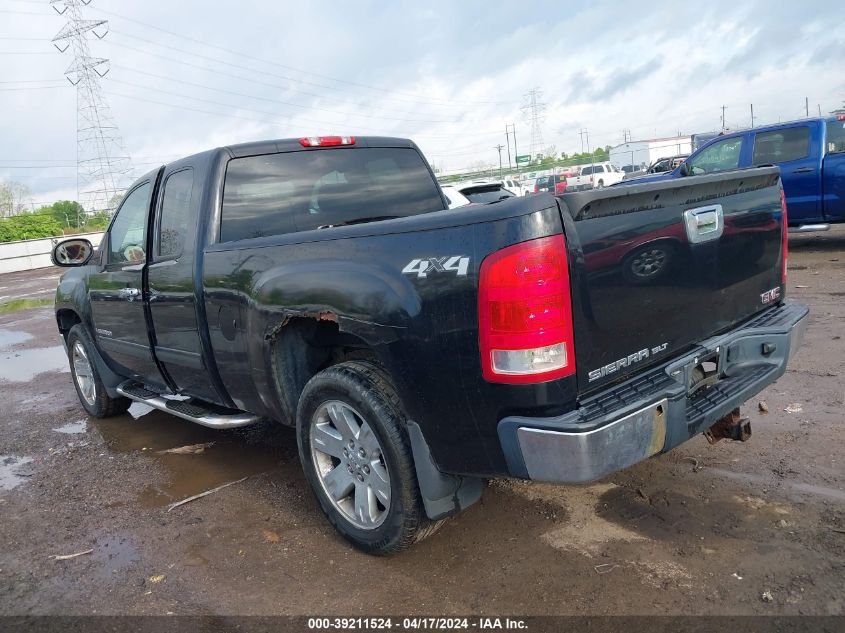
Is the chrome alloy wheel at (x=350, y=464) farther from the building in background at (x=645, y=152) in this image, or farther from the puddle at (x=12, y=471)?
the building in background at (x=645, y=152)

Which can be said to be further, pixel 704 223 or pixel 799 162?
pixel 799 162

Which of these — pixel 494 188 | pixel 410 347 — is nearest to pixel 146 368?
pixel 410 347

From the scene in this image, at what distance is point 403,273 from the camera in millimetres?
2715

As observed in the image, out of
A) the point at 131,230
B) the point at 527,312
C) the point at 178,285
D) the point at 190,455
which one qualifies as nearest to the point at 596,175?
the point at 131,230

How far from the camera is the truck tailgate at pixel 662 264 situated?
2.56 m

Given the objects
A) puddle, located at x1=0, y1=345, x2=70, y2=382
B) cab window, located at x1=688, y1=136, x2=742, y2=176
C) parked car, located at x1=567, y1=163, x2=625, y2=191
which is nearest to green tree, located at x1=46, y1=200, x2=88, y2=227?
parked car, located at x1=567, y1=163, x2=625, y2=191

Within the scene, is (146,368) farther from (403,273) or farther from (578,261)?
(578,261)

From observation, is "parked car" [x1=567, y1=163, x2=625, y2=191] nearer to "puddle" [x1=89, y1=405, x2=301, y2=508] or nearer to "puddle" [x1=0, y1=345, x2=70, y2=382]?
"puddle" [x1=0, y1=345, x2=70, y2=382]

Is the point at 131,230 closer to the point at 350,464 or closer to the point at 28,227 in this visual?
the point at 350,464

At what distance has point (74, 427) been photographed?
5.95 metres

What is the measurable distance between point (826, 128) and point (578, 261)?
944 cm

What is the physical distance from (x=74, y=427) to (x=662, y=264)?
5.19 m

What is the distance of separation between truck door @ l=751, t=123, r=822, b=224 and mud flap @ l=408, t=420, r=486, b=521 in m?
8.93

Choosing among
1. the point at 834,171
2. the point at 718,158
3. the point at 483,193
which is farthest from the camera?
the point at 483,193
